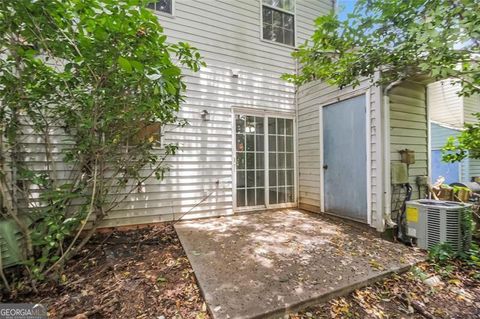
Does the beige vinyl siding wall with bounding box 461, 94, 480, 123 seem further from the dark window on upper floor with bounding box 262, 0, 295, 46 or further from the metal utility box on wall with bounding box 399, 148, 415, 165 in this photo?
the dark window on upper floor with bounding box 262, 0, 295, 46

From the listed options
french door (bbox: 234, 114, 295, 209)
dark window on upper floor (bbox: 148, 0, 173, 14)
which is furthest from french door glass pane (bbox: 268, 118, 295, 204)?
dark window on upper floor (bbox: 148, 0, 173, 14)

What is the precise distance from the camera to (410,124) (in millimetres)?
3723

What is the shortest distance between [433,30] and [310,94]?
9.22 ft

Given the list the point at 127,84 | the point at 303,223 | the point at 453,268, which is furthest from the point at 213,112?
the point at 453,268

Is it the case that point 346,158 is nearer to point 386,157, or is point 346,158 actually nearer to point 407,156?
point 386,157

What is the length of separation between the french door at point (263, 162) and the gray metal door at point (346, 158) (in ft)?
2.97

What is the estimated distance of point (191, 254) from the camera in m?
2.69

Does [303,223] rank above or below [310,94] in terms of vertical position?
below

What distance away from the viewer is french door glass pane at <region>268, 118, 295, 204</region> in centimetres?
495

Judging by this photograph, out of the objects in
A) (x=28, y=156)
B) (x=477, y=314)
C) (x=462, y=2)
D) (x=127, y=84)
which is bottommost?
(x=477, y=314)

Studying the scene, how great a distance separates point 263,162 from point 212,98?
171 cm

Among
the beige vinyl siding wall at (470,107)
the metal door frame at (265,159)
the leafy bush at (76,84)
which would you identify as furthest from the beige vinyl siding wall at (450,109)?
the leafy bush at (76,84)

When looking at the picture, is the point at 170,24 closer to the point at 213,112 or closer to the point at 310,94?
the point at 213,112

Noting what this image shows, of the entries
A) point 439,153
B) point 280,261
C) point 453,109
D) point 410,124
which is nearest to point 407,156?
point 410,124
